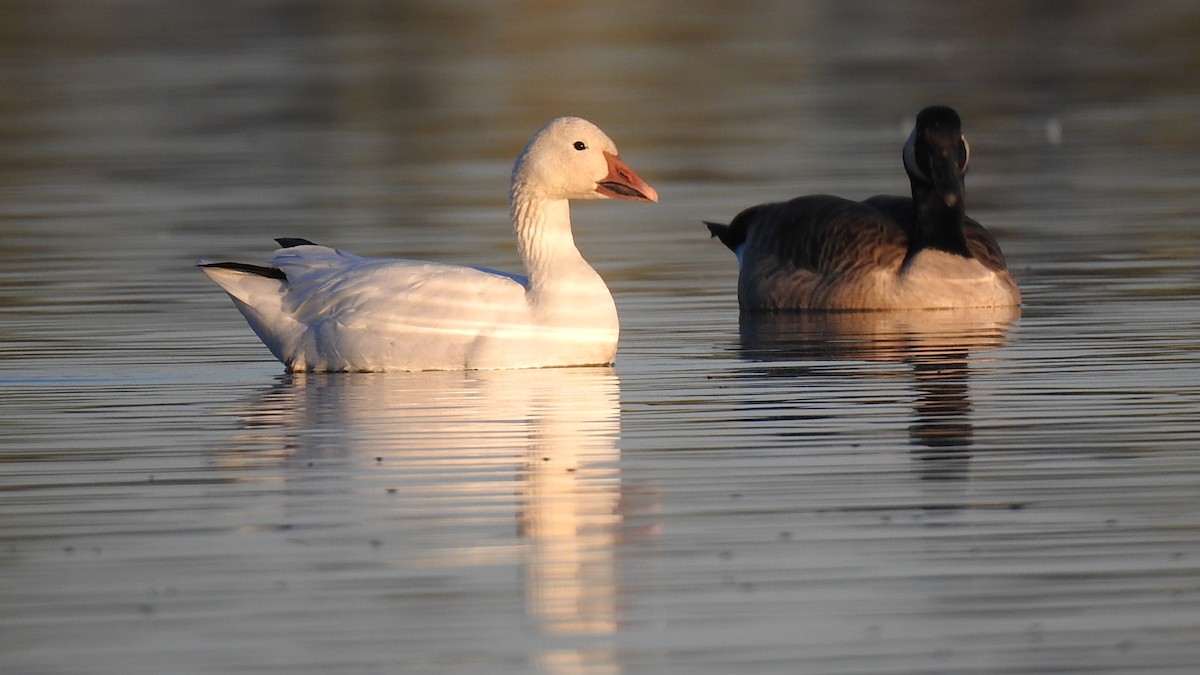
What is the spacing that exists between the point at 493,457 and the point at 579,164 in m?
3.67

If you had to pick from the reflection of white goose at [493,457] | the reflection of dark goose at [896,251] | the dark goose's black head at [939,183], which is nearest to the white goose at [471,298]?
the reflection of white goose at [493,457]

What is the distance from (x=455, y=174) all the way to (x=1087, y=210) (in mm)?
7185

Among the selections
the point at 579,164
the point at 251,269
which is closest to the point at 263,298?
the point at 251,269

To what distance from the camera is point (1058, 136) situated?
91.6 feet

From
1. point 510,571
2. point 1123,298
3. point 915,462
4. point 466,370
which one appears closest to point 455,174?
point 1123,298

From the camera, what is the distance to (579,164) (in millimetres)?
13047

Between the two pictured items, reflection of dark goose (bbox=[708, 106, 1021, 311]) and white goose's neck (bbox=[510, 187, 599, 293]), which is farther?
reflection of dark goose (bbox=[708, 106, 1021, 311])

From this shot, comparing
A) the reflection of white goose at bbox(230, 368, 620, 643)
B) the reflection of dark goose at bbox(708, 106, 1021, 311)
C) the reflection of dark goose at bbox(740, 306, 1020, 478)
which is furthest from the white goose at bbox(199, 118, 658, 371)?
the reflection of dark goose at bbox(708, 106, 1021, 311)

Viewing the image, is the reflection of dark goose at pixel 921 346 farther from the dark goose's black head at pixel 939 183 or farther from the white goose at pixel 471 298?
the white goose at pixel 471 298

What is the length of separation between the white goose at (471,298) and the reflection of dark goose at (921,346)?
1.15 meters

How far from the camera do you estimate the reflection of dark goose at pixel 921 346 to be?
394 inches

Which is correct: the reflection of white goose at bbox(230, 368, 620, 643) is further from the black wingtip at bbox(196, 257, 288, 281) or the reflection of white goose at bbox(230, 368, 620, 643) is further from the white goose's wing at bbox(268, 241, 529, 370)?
the black wingtip at bbox(196, 257, 288, 281)

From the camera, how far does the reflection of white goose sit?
761 cm

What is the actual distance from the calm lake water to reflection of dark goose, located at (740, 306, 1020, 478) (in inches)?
1.9
